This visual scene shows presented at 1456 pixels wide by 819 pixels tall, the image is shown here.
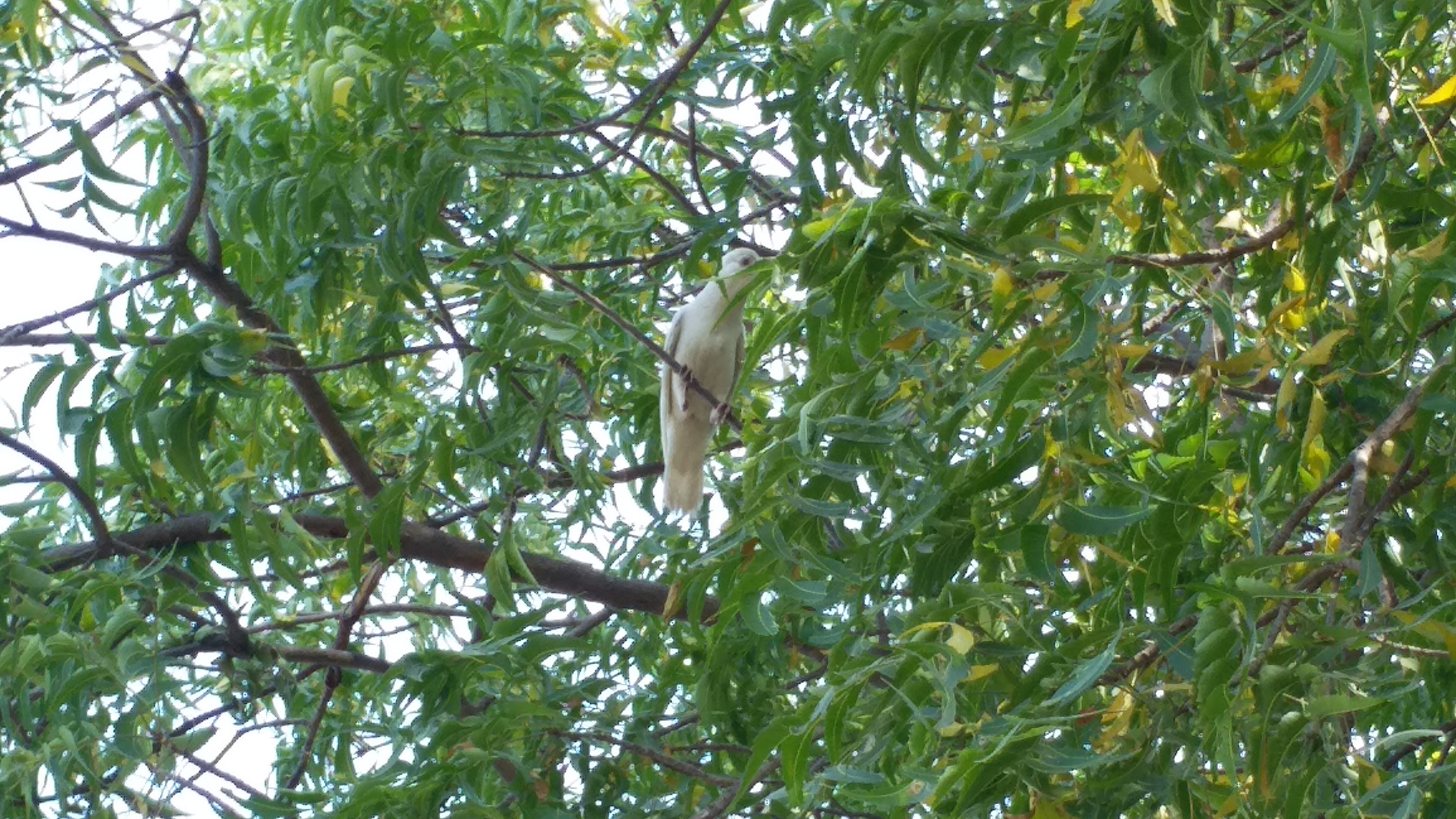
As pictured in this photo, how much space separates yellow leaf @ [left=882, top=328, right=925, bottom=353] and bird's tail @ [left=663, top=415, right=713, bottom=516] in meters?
2.97

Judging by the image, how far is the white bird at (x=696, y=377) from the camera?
4824mm

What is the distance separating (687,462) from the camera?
198 inches

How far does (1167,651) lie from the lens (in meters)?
1.83

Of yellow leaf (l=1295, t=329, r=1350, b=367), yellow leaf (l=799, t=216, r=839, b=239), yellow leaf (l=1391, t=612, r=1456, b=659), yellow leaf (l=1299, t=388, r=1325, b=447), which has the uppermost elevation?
yellow leaf (l=799, t=216, r=839, b=239)

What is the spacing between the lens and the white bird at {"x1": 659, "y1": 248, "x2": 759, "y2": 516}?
4.82 meters

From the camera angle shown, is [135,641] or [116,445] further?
[135,641]

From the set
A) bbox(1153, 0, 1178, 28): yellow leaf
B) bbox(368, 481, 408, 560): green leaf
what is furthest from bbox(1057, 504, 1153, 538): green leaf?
bbox(368, 481, 408, 560): green leaf

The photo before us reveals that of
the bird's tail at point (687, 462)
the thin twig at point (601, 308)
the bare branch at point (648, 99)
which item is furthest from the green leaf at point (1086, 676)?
the bird's tail at point (687, 462)

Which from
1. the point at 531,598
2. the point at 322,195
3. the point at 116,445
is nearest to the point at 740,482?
the point at 531,598

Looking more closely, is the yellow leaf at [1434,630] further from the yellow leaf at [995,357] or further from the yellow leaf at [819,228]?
the yellow leaf at [819,228]

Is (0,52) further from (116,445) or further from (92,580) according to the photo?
(92,580)

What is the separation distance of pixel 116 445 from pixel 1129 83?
1.71 meters

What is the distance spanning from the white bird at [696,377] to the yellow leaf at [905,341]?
2813 mm

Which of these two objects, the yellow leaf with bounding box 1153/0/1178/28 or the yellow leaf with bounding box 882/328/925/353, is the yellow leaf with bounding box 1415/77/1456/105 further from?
the yellow leaf with bounding box 882/328/925/353
